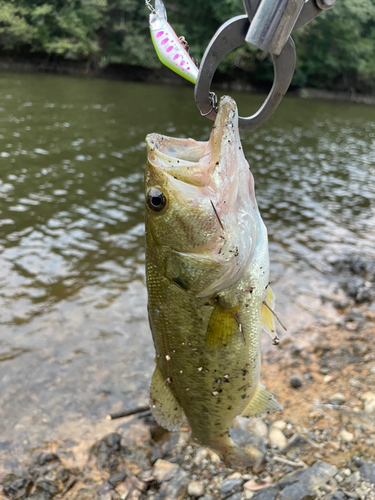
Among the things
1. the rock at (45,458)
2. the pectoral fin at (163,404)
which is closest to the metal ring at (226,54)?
the pectoral fin at (163,404)

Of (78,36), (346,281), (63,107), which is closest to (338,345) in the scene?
(346,281)

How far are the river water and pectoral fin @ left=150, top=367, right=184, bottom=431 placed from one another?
62.0 inches

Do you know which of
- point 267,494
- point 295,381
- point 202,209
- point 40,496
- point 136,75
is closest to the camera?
point 202,209

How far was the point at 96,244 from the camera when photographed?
6.90 meters

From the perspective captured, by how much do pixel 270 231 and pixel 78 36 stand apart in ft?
93.2

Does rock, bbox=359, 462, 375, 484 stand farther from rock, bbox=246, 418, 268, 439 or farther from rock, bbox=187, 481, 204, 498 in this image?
rock, bbox=187, 481, 204, 498

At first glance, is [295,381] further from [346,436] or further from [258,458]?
[258,458]

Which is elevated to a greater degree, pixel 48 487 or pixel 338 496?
pixel 338 496

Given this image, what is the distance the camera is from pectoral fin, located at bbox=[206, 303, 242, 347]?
2045 millimetres

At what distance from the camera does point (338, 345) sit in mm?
4562

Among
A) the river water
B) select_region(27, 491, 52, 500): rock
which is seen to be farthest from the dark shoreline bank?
select_region(27, 491, 52, 500): rock

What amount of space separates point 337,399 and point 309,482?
1.11 meters

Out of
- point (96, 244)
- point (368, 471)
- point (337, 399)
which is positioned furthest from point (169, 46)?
point (96, 244)

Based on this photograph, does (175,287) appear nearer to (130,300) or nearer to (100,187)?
(130,300)
